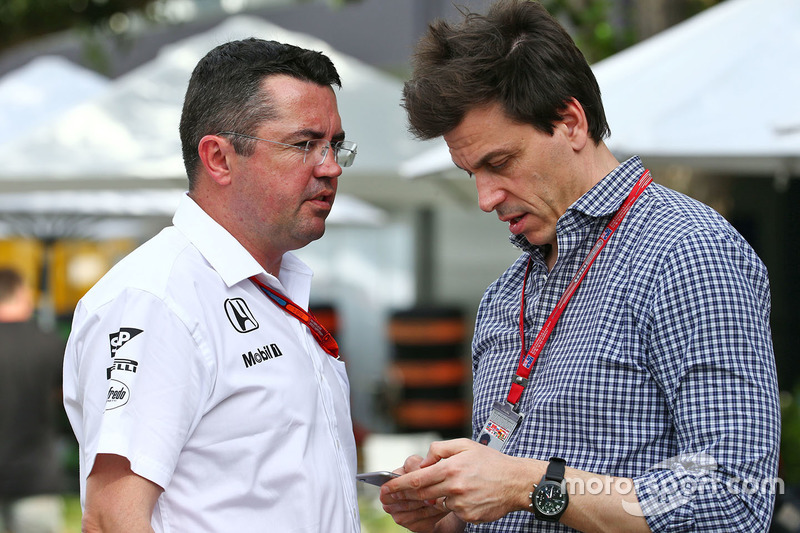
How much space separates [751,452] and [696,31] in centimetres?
281

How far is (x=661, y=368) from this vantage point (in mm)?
1529

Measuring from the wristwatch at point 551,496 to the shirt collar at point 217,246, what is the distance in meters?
0.71

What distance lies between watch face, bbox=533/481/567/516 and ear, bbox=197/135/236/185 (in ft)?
3.00

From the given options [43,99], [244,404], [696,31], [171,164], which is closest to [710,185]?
[696,31]

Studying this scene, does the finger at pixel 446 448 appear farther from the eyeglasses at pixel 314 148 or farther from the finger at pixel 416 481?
the eyeglasses at pixel 314 148

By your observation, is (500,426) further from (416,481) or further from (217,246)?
(217,246)

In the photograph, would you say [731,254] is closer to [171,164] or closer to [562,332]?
[562,332]

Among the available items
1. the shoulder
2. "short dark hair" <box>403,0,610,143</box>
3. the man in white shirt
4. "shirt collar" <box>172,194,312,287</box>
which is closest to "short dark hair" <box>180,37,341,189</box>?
Result: the man in white shirt

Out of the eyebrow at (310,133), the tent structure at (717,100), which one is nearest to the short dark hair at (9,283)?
the tent structure at (717,100)

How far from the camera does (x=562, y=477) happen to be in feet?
4.99

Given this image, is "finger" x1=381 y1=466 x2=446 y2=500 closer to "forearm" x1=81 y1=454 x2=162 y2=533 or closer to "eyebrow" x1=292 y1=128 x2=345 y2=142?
"forearm" x1=81 y1=454 x2=162 y2=533

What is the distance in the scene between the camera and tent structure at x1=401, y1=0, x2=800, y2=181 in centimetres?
333

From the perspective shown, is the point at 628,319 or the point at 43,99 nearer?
the point at 628,319

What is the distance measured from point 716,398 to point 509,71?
675 mm
